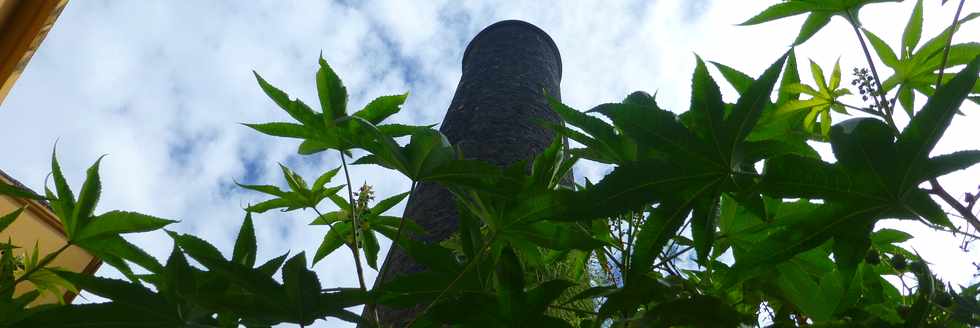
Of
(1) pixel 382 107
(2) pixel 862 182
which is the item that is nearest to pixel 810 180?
(2) pixel 862 182

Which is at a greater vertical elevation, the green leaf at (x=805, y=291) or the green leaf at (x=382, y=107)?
the green leaf at (x=382, y=107)

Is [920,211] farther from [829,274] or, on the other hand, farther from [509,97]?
[509,97]

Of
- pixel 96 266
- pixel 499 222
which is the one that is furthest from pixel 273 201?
pixel 96 266

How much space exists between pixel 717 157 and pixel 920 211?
0.58 ft

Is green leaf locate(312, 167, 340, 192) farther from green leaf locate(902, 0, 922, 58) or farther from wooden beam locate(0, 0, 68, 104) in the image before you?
wooden beam locate(0, 0, 68, 104)

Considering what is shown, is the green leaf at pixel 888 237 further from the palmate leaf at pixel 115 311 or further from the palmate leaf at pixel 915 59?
the palmate leaf at pixel 115 311

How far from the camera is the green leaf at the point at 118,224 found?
970 mm

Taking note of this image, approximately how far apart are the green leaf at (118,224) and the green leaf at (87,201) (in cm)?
2

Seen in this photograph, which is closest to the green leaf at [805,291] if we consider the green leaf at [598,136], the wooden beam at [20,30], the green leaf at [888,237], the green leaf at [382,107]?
the green leaf at [888,237]

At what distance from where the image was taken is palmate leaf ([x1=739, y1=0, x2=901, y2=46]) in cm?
92

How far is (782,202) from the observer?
0.90 m

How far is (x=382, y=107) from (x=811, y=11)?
0.62 metres

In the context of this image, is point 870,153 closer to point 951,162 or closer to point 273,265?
point 951,162

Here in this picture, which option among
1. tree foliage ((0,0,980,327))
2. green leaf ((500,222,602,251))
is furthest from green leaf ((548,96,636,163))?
green leaf ((500,222,602,251))
